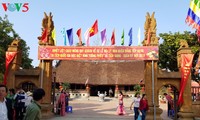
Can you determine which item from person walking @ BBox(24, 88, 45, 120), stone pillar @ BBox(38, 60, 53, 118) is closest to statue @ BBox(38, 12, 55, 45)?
stone pillar @ BBox(38, 60, 53, 118)

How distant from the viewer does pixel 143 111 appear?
12.1 meters

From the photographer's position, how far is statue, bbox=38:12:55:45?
15023 mm

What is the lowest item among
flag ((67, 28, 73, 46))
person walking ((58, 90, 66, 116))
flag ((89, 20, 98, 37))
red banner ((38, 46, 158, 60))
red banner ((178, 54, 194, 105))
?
person walking ((58, 90, 66, 116))

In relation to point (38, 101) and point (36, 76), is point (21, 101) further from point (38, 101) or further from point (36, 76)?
point (38, 101)

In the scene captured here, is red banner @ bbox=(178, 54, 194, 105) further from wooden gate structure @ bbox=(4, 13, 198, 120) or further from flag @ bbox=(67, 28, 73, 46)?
flag @ bbox=(67, 28, 73, 46)

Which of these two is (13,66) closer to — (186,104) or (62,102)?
(62,102)

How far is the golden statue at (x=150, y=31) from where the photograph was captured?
14516 millimetres

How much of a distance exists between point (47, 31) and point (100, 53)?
3.52 meters

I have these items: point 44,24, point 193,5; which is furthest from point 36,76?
point 193,5

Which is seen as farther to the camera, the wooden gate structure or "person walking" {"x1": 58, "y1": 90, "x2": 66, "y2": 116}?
"person walking" {"x1": 58, "y1": 90, "x2": 66, "y2": 116}

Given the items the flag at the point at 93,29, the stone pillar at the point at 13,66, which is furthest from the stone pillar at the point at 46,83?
the flag at the point at 93,29

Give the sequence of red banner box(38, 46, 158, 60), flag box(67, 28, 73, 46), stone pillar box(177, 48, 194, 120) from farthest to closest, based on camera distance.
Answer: flag box(67, 28, 73, 46) < red banner box(38, 46, 158, 60) < stone pillar box(177, 48, 194, 120)

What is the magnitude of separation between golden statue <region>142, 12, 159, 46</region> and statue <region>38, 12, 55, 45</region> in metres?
5.46

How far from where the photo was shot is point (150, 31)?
14.7m
